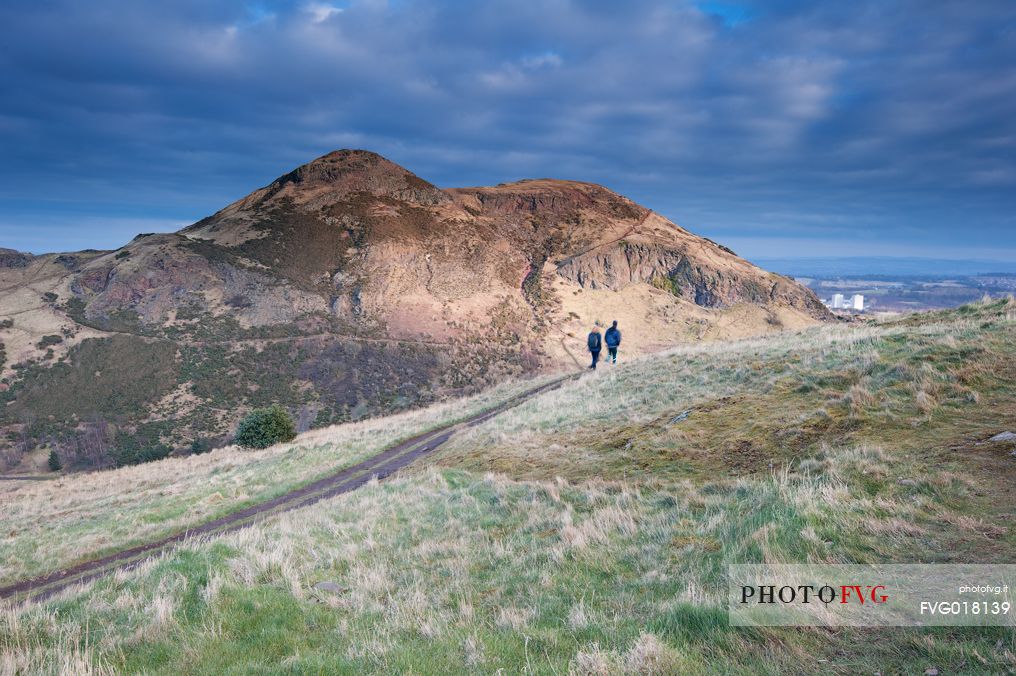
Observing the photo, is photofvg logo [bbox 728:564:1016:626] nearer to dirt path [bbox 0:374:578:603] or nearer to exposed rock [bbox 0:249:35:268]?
dirt path [bbox 0:374:578:603]

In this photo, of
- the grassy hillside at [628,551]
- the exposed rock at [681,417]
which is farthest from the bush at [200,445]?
the exposed rock at [681,417]

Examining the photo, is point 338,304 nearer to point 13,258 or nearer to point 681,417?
point 681,417

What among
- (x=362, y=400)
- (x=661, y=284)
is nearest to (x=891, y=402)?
(x=362, y=400)

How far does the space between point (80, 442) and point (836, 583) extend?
7212 cm

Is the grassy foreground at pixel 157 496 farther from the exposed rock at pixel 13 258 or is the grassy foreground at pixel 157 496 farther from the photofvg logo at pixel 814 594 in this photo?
the exposed rock at pixel 13 258

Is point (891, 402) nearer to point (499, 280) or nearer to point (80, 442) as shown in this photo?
point (80, 442)

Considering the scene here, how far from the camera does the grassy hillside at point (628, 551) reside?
414 cm

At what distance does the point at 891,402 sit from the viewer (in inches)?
353

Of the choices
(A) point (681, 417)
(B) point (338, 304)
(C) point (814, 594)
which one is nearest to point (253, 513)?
(A) point (681, 417)

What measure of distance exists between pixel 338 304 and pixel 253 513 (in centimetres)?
7934

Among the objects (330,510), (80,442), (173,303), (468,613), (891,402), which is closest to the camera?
(468,613)

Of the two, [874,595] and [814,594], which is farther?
[814,594]

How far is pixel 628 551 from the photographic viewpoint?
642cm

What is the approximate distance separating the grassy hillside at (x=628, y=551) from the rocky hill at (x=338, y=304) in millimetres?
53943
